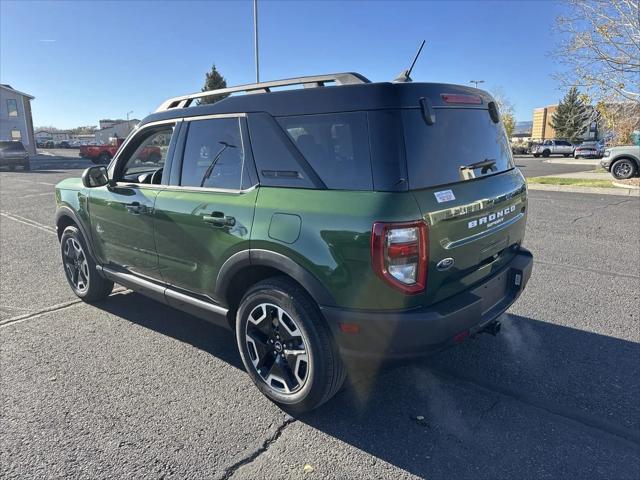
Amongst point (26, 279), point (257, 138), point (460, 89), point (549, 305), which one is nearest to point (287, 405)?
point (257, 138)

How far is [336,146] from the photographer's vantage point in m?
2.50

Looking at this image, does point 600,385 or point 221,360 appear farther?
point 221,360

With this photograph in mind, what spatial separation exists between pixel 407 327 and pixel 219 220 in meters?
1.40

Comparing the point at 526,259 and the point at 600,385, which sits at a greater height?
the point at 526,259

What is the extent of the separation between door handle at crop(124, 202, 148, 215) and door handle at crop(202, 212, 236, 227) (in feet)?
2.70

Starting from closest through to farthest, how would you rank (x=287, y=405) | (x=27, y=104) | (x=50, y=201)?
(x=287, y=405) → (x=50, y=201) → (x=27, y=104)

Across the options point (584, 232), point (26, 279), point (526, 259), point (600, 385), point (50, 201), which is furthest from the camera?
point (50, 201)

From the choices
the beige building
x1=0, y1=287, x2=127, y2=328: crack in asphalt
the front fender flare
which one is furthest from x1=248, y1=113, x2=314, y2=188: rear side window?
the beige building

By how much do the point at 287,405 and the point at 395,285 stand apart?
43.7 inches

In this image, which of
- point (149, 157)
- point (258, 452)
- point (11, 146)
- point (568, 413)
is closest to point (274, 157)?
point (258, 452)

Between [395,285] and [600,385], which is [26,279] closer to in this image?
[395,285]

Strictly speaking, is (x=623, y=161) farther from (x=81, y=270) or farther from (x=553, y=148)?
(x=553, y=148)

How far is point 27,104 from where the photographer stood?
43156mm

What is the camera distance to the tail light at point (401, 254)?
2230 mm
